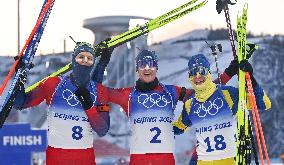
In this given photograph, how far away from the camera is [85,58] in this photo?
5.83m

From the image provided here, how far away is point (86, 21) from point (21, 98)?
1294 inches

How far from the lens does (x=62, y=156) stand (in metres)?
5.94

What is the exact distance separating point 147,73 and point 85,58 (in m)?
0.70

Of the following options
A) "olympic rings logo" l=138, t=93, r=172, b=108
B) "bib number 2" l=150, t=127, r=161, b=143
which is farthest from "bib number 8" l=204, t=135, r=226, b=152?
"olympic rings logo" l=138, t=93, r=172, b=108

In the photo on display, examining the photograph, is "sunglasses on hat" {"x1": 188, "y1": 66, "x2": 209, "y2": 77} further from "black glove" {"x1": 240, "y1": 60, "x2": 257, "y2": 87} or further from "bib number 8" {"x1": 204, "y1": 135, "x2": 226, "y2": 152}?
"bib number 8" {"x1": 204, "y1": 135, "x2": 226, "y2": 152}

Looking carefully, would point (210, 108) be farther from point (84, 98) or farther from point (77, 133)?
point (77, 133)

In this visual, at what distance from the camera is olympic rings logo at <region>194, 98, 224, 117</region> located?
19.3ft

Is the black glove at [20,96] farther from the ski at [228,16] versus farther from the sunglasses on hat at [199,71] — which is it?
the ski at [228,16]

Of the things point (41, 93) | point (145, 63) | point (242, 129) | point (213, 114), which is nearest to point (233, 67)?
point (213, 114)

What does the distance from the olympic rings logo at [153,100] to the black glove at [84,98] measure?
710mm

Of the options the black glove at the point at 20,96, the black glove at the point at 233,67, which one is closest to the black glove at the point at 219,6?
the black glove at the point at 233,67

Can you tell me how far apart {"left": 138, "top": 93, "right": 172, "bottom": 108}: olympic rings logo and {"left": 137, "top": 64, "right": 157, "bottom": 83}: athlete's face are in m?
0.18

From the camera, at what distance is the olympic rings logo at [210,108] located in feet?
19.3

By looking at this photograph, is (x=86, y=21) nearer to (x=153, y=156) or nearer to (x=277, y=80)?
(x=277, y=80)
